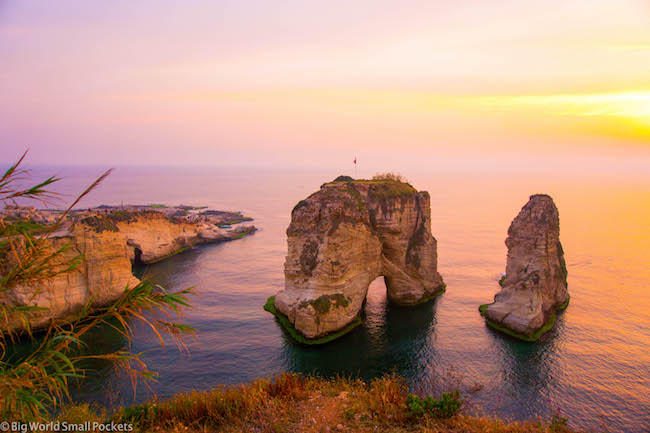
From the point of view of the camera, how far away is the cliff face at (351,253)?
3259 centimetres

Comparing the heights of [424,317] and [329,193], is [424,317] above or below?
below

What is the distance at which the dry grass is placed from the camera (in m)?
14.2

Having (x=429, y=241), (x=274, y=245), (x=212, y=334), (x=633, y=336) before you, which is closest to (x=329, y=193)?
(x=429, y=241)

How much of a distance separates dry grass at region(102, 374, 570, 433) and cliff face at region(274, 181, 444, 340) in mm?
14608

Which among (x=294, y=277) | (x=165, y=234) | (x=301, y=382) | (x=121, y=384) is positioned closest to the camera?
(x=301, y=382)

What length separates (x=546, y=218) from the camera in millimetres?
34469

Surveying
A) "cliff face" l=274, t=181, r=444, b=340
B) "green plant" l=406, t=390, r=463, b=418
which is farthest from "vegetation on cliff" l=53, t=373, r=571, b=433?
"cliff face" l=274, t=181, r=444, b=340

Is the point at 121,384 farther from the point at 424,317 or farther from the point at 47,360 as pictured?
the point at 424,317

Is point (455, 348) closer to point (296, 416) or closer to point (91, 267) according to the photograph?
point (296, 416)

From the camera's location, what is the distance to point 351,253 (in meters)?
34.5

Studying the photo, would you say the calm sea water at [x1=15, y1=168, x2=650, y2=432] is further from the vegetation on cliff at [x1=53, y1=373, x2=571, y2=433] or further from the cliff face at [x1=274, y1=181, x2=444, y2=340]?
the vegetation on cliff at [x1=53, y1=373, x2=571, y2=433]

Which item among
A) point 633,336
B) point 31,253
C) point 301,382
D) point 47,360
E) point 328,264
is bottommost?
point 633,336

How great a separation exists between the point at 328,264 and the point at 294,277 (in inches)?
176

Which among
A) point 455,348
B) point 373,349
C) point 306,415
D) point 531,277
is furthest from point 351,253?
point 306,415
